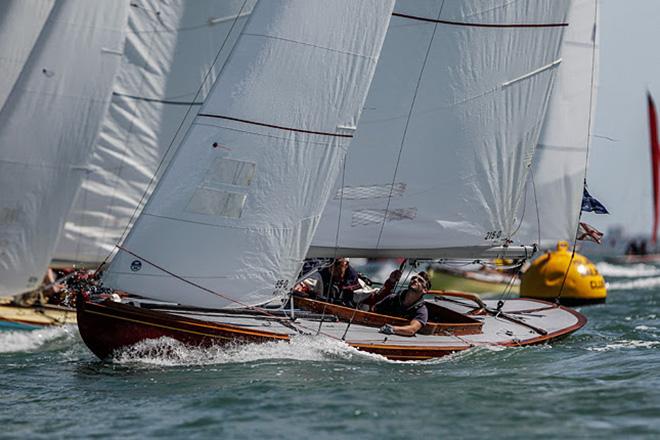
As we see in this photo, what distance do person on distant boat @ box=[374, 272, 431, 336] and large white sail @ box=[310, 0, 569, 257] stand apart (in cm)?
93

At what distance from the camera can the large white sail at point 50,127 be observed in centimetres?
1800

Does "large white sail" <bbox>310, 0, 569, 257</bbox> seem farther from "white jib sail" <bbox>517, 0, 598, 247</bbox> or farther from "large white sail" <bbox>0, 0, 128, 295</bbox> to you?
"large white sail" <bbox>0, 0, 128, 295</bbox>

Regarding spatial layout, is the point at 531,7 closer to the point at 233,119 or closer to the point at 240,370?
the point at 233,119

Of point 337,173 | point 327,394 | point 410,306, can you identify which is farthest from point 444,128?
point 327,394

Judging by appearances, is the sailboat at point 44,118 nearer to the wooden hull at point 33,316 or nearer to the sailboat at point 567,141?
the wooden hull at point 33,316

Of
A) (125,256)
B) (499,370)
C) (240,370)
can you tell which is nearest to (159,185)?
(125,256)

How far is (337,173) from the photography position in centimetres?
1412

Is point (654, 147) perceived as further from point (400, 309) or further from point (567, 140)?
point (400, 309)

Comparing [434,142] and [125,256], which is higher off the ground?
[434,142]

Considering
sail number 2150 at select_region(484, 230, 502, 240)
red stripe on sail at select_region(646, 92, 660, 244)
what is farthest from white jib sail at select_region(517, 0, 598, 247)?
red stripe on sail at select_region(646, 92, 660, 244)

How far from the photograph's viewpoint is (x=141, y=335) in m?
13.1

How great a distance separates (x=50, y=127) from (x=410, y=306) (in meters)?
6.58

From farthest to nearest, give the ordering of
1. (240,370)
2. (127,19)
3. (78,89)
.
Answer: (127,19), (78,89), (240,370)

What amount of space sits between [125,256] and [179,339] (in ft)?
3.35
